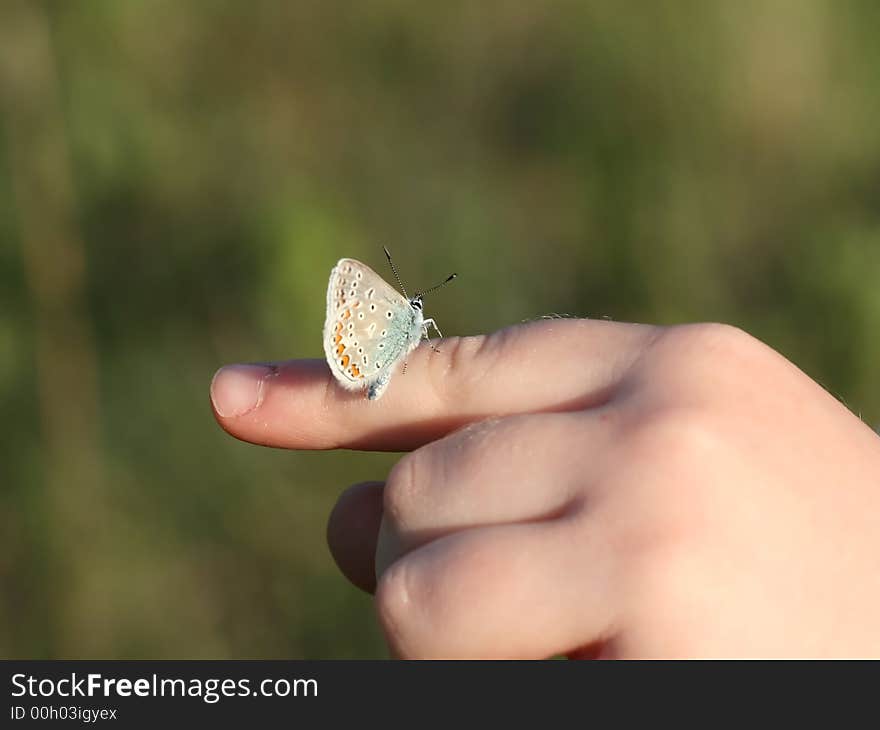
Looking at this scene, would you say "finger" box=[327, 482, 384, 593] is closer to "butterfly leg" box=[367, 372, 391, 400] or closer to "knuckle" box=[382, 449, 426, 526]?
"butterfly leg" box=[367, 372, 391, 400]

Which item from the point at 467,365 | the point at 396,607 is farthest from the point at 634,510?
the point at 467,365

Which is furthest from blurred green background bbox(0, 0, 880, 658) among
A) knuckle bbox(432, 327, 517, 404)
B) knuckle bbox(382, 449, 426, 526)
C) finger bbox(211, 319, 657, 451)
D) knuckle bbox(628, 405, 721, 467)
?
knuckle bbox(628, 405, 721, 467)

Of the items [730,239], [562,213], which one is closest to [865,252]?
[730,239]

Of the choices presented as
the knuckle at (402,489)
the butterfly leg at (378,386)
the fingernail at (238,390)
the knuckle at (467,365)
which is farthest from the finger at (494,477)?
the fingernail at (238,390)

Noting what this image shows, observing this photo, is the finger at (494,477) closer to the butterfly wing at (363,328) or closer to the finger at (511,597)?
the finger at (511,597)

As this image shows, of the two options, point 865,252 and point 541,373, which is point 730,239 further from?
point 541,373

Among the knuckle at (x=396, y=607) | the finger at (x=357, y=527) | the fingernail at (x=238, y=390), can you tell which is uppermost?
the fingernail at (x=238, y=390)
